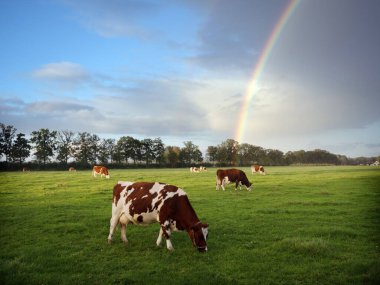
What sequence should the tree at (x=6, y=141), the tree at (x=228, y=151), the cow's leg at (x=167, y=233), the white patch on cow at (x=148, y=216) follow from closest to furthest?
1. the cow's leg at (x=167, y=233)
2. the white patch on cow at (x=148, y=216)
3. the tree at (x=6, y=141)
4. the tree at (x=228, y=151)

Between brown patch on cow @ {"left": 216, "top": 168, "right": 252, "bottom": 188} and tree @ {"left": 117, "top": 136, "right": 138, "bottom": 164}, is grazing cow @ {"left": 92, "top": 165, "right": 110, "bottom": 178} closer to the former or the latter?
brown patch on cow @ {"left": 216, "top": 168, "right": 252, "bottom": 188}

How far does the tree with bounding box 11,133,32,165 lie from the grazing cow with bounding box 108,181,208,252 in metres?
123

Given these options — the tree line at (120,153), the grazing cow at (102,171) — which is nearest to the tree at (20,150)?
the tree line at (120,153)

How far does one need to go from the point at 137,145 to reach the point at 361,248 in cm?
14721

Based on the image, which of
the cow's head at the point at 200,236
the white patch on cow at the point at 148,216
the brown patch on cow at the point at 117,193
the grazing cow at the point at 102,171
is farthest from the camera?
the grazing cow at the point at 102,171

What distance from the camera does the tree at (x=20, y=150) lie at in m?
119

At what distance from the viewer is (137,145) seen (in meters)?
156

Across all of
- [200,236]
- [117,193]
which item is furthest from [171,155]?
[200,236]

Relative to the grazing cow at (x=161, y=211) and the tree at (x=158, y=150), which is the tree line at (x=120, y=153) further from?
the grazing cow at (x=161, y=211)

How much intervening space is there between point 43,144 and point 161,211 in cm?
13237

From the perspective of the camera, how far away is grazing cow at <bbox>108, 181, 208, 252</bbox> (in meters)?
11.2

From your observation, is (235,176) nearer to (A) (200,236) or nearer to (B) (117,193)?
(B) (117,193)

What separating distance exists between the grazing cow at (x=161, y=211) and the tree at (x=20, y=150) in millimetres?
123197

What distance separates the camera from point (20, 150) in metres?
120
